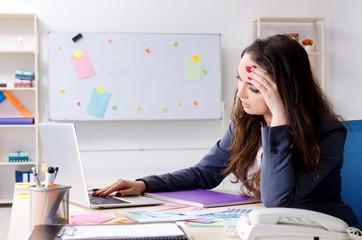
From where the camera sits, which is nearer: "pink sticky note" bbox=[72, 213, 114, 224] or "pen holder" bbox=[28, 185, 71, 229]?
"pen holder" bbox=[28, 185, 71, 229]

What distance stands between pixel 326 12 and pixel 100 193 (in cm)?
399

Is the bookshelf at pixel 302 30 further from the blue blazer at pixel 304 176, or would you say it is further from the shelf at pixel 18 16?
the blue blazer at pixel 304 176

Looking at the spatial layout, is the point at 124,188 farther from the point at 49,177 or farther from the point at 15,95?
the point at 15,95

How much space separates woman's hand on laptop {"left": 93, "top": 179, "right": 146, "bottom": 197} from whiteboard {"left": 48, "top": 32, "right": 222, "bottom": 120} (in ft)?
9.31

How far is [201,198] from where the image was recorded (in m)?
1.44

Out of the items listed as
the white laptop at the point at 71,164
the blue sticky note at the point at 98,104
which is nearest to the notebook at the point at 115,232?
the white laptop at the point at 71,164

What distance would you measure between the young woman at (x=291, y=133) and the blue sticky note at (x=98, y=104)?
2859 mm

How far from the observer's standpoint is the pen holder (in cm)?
95

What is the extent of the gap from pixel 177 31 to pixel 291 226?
388 cm

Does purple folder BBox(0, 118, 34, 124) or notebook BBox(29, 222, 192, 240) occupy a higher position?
purple folder BBox(0, 118, 34, 124)

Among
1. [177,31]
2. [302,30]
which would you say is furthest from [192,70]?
[302,30]

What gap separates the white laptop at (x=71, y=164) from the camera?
4.15 ft

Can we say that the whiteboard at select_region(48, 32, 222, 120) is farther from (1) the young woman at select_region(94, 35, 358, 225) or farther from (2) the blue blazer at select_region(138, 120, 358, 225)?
(2) the blue blazer at select_region(138, 120, 358, 225)

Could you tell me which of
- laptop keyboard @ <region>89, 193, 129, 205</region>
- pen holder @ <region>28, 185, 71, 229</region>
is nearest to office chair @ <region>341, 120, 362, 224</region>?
laptop keyboard @ <region>89, 193, 129, 205</region>
